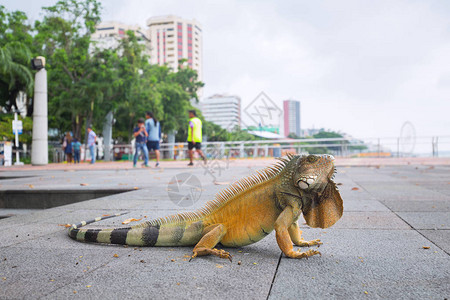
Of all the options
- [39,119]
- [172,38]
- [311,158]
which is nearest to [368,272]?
[311,158]

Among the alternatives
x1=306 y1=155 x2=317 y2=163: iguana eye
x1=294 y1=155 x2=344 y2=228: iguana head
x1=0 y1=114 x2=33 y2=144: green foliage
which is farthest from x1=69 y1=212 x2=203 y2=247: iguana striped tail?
x1=0 y1=114 x2=33 y2=144: green foliage

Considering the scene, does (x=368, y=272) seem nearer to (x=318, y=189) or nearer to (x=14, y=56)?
(x=318, y=189)

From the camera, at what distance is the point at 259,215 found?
2742mm

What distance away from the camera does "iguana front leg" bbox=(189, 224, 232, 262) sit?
8.64ft

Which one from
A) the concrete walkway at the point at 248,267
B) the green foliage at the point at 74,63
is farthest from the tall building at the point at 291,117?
the concrete walkway at the point at 248,267

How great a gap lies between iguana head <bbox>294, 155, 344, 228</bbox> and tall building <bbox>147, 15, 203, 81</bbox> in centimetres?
13547

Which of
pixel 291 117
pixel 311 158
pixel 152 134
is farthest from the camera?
pixel 291 117

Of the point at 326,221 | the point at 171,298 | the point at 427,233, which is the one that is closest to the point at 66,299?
the point at 171,298

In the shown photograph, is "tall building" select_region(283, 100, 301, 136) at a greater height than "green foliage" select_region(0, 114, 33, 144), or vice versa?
"tall building" select_region(283, 100, 301, 136)

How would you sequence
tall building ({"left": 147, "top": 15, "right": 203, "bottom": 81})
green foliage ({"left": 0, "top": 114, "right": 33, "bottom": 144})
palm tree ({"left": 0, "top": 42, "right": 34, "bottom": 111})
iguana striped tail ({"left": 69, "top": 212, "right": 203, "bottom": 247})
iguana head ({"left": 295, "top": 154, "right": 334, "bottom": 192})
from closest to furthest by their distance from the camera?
iguana head ({"left": 295, "top": 154, "right": 334, "bottom": 192})
iguana striped tail ({"left": 69, "top": 212, "right": 203, "bottom": 247})
palm tree ({"left": 0, "top": 42, "right": 34, "bottom": 111})
green foliage ({"left": 0, "top": 114, "right": 33, "bottom": 144})
tall building ({"left": 147, "top": 15, "right": 203, "bottom": 81})

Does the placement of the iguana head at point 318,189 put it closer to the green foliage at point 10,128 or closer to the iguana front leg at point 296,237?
the iguana front leg at point 296,237

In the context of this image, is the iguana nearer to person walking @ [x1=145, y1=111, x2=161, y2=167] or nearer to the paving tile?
the paving tile

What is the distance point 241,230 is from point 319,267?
654mm

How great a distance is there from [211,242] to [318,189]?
0.90 metres
